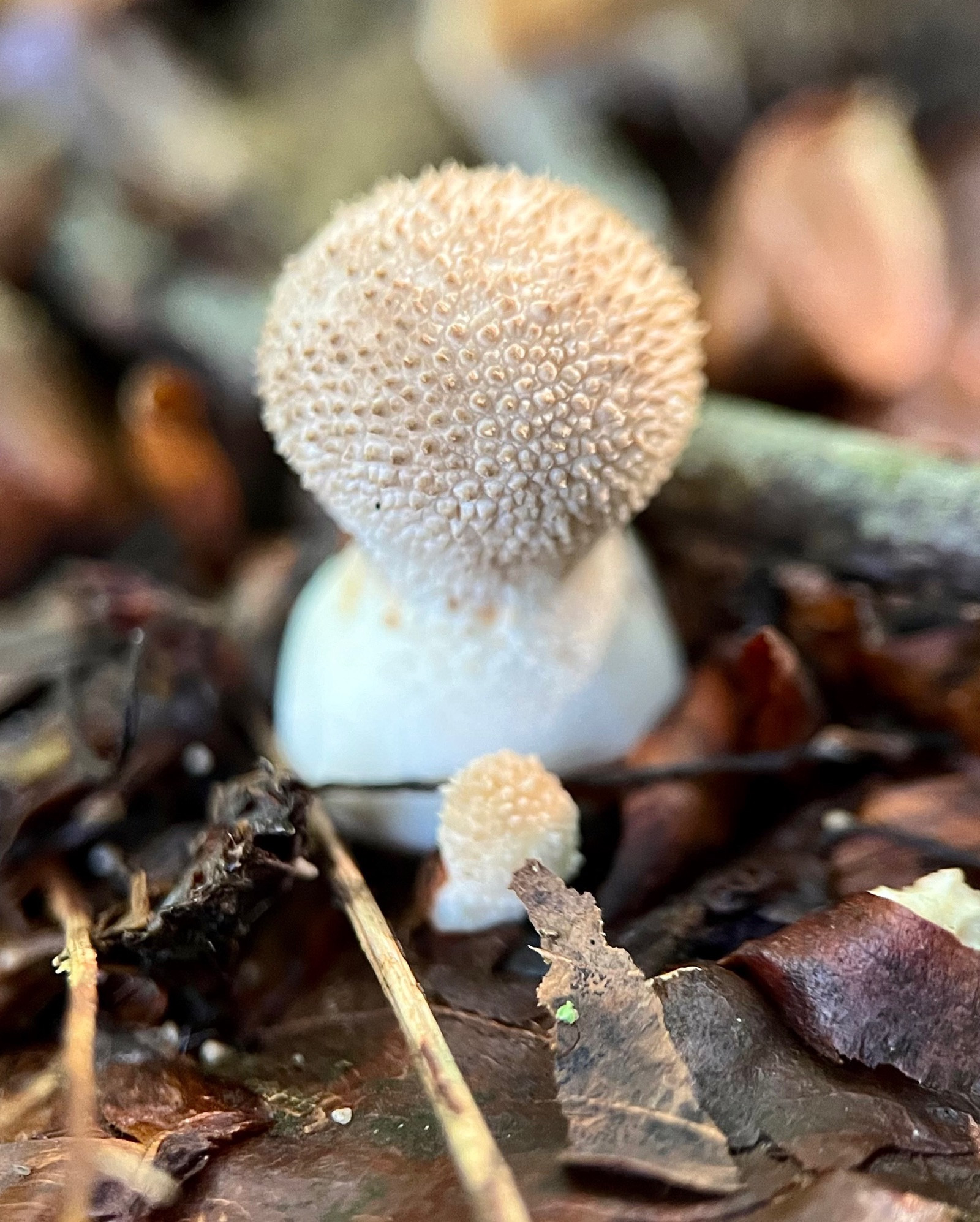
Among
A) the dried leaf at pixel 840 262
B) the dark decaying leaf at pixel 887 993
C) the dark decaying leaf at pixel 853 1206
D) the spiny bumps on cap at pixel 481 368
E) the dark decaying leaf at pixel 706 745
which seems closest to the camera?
the dark decaying leaf at pixel 853 1206

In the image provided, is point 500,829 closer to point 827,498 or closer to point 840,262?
point 827,498

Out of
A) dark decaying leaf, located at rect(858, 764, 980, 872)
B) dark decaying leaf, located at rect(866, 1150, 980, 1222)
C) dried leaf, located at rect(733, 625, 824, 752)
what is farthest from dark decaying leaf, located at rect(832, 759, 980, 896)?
dark decaying leaf, located at rect(866, 1150, 980, 1222)

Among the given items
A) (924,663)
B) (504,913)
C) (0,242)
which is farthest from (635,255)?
(0,242)

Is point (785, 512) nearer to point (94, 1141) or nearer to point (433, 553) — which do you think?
point (433, 553)

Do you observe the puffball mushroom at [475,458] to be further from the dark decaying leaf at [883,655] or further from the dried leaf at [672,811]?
the dark decaying leaf at [883,655]

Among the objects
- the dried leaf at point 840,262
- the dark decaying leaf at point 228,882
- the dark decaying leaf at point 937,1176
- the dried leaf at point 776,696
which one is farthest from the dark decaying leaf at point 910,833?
the dried leaf at point 840,262

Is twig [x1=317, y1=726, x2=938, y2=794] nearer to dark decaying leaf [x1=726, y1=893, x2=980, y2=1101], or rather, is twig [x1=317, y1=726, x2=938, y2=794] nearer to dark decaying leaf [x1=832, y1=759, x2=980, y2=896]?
dark decaying leaf [x1=832, y1=759, x2=980, y2=896]

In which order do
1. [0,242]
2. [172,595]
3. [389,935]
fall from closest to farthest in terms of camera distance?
[389,935] < [172,595] < [0,242]
